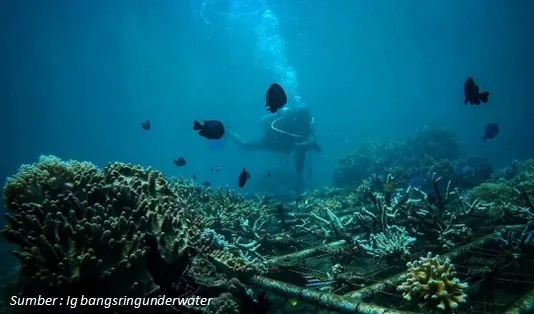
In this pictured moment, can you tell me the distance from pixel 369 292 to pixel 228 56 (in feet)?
298

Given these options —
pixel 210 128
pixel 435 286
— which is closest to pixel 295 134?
pixel 210 128

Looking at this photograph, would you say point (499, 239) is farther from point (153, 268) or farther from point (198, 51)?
point (198, 51)

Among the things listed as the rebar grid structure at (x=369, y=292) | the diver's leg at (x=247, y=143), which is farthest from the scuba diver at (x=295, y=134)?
the rebar grid structure at (x=369, y=292)

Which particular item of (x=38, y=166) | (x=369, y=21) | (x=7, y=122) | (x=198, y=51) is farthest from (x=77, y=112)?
(x=38, y=166)

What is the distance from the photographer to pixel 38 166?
4457 millimetres

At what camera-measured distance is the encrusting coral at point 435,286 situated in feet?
10.3

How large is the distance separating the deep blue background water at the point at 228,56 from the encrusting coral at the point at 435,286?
32667 mm

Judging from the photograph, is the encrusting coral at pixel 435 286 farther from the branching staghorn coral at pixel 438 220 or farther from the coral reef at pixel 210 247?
the branching staghorn coral at pixel 438 220

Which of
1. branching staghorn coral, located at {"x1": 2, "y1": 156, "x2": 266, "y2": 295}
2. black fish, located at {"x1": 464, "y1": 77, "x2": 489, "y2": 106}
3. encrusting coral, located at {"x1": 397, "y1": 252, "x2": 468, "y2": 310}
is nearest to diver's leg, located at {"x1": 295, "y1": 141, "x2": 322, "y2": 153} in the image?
black fish, located at {"x1": 464, "y1": 77, "x2": 489, "y2": 106}

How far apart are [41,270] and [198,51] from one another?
7877cm

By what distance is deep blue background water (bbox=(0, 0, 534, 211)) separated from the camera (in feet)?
156

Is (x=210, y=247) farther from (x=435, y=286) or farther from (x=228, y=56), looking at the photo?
(x=228, y=56)

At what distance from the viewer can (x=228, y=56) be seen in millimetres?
88688

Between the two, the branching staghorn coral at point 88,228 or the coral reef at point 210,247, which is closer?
the branching staghorn coral at point 88,228
